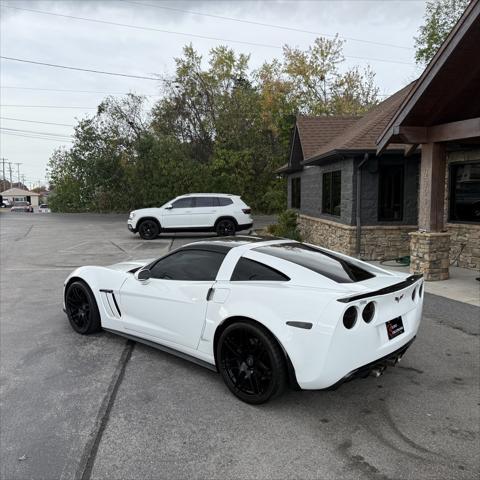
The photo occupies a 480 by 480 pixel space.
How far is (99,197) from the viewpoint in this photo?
1187 inches

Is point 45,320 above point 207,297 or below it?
below

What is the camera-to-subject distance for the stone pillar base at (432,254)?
28.6 feet

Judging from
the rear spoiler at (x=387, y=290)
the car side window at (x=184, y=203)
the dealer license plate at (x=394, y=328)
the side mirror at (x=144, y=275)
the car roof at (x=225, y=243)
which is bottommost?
the dealer license plate at (x=394, y=328)

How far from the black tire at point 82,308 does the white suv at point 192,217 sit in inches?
440

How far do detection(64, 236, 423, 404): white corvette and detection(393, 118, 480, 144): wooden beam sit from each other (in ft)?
15.5

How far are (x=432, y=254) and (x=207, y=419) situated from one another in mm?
6739

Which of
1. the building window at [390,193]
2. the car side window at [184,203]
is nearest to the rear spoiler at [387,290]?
the building window at [390,193]

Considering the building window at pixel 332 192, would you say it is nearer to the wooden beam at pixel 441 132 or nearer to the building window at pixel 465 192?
the building window at pixel 465 192

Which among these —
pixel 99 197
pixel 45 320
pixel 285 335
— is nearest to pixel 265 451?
pixel 285 335

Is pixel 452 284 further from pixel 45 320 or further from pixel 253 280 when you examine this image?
pixel 45 320

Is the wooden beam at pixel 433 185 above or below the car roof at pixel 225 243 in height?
above

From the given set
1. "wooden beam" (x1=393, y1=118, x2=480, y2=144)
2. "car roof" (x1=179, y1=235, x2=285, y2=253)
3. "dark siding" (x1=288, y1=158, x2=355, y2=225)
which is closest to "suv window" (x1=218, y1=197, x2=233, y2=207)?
"dark siding" (x1=288, y1=158, x2=355, y2=225)

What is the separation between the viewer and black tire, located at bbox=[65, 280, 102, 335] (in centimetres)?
537

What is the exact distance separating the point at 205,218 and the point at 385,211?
7265 millimetres
